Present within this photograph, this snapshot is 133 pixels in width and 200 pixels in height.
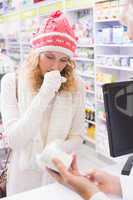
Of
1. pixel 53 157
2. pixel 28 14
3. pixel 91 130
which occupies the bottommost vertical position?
pixel 91 130

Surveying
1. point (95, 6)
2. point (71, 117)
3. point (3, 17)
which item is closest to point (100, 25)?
point (95, 6)

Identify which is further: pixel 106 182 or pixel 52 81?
pixel 52 81

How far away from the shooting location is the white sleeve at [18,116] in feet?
4.98

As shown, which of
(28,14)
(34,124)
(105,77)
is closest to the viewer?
(34,124)

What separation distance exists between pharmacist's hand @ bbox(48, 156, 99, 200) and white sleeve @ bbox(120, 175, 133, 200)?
6.6 inches

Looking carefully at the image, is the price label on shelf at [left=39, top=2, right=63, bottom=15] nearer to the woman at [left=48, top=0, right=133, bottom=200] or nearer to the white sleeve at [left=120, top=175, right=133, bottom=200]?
the woman at [left=48, top=0, right=133, bottom=200]

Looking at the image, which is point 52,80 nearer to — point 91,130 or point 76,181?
point 76,181

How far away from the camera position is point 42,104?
5.13 ft

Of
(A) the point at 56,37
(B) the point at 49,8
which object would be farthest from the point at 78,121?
(B) the point at 49,8

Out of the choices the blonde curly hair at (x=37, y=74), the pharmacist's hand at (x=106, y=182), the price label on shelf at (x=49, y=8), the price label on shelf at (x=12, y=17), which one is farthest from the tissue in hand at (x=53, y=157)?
the price label on shelf at (x=12, y=17)

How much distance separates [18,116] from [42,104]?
0.16 meters

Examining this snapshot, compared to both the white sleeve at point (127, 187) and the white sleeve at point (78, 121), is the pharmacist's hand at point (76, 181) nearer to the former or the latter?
the white sleeve at point (127, 187)

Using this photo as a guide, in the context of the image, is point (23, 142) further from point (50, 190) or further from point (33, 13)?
point (33, 13)

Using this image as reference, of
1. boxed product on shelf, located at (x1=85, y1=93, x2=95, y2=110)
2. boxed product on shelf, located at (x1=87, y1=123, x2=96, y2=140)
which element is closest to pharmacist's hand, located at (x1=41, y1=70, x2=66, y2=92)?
boxed product on shelf, located at (x1=85, y1=93, x2=95, y2=110)
